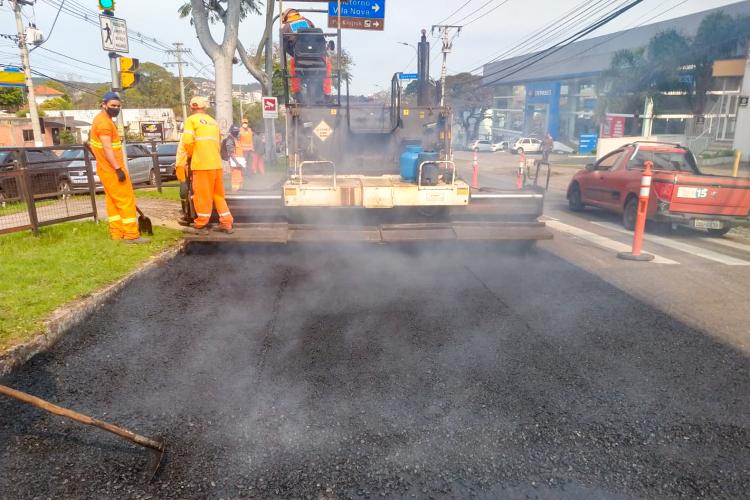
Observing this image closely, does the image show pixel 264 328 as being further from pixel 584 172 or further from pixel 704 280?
pixel 584 172

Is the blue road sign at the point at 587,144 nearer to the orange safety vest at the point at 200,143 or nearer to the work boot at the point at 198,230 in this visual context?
the orange safety vest at the point at 200,143

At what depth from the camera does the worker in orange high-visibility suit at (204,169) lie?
22.4ft

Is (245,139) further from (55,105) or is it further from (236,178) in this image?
(55,105)

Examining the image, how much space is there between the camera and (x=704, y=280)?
6.36 m

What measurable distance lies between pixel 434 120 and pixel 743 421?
20.3 feet

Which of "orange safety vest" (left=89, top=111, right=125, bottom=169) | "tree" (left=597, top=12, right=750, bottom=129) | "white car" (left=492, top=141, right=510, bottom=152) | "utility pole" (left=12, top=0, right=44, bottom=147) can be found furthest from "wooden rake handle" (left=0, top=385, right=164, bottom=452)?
"white car" (left=492, top=141, right=510, bottom=152)

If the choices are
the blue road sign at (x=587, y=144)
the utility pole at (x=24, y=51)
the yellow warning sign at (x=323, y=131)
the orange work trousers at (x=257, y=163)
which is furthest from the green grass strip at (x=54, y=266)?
the blue road sign at (x=587, y=144)

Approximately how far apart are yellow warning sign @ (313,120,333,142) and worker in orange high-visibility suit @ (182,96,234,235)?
5.79ft

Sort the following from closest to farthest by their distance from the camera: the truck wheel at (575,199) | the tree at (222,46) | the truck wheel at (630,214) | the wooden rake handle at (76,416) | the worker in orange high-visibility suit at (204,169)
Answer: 1. the wooden rake handle at (76,416)
2. the worker in orange high-visibility suit at (204,169)
3. the truck wheel at (630,214)
4. the truck wheel at (575,199)
5. the tree at (222,46)

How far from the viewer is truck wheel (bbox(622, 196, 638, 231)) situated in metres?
9.71

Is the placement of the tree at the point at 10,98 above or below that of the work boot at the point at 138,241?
above

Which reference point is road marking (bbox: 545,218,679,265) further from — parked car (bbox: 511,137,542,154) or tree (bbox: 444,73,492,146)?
tree (bbox: 444,73,492,146)

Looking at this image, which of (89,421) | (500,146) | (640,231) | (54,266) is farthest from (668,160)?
(500,146)

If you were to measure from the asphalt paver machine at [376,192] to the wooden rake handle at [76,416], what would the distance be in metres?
4.01
